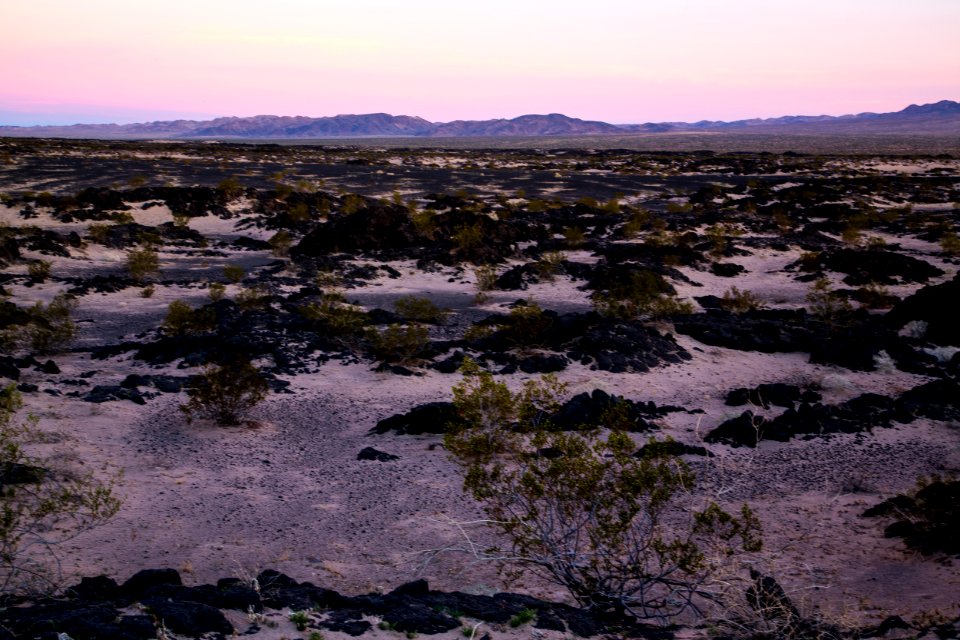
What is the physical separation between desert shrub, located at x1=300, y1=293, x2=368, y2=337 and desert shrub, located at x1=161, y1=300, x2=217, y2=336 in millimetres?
1771

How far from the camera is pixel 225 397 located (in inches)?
371

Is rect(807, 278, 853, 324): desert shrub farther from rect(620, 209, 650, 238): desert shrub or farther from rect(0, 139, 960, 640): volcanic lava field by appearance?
rect(620, 209, 650, 238): desert shrub

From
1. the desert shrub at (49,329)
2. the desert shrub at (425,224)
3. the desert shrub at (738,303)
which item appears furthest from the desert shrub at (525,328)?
the desert shrub at (425,224)

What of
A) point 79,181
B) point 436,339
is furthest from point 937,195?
point 79,181

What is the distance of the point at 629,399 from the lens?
10.7 metres

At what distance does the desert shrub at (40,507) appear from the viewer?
5.51 meters

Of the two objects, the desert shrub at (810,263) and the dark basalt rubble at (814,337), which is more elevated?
the desert shrub at (810,263)

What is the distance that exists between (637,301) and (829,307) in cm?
407

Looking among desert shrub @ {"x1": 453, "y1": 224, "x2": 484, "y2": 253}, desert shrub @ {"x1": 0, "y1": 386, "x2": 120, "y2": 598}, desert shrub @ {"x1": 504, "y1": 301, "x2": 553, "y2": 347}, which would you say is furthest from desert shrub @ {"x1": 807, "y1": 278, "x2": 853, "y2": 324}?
desert shrub @ {"x1": 0, "y1": 386, "x2": 120, "y2": 598}

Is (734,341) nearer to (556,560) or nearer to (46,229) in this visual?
(556,560)

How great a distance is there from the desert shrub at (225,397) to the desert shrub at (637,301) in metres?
7.78

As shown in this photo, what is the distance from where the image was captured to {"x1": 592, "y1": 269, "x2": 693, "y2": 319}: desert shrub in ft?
48.7

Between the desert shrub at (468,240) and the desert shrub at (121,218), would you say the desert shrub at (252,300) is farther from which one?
the desert shrub at (121,218)

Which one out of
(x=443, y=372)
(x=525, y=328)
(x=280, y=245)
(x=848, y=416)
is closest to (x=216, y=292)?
(x=280, y=245)
